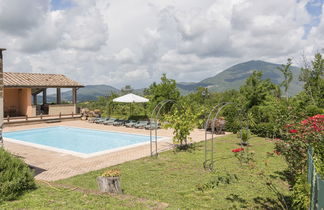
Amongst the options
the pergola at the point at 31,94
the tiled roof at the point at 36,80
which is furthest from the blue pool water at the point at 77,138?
the tiled roof at the point at 36,80

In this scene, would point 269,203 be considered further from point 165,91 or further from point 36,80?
point 36,80

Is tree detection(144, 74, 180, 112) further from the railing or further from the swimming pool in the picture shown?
the railing

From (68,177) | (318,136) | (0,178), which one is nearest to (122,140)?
(68,177)

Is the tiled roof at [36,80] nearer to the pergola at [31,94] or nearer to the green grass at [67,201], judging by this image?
the pergola at [31,94]

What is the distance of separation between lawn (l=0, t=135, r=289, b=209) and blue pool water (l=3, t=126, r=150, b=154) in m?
4.85

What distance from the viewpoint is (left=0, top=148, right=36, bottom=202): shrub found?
534 centimetres

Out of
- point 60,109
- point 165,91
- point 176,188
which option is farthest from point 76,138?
point 176,188

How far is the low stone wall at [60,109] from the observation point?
24.1 meters

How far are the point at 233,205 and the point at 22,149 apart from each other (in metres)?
10.3

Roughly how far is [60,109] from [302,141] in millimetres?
23259

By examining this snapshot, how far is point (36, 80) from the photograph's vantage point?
24000 millimetres

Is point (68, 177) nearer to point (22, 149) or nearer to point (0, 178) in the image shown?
point (0, 178)

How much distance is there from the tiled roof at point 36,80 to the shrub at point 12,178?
17.3 m

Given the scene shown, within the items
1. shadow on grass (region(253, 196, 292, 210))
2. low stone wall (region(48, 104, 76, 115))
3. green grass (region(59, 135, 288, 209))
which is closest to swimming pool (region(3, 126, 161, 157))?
green grass (region(59, 135, 288, 209))
